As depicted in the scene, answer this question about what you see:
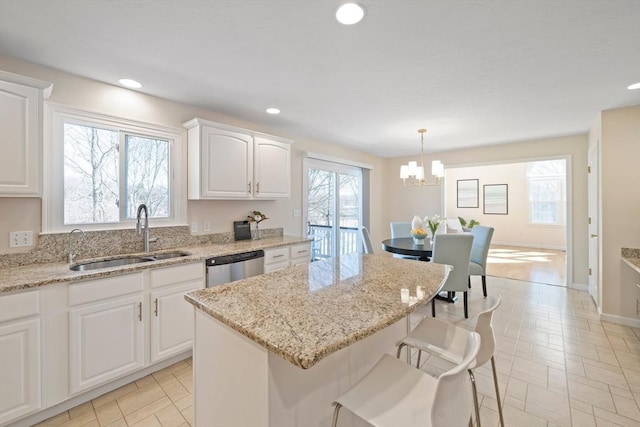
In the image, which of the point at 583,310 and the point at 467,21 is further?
the point at 583,310

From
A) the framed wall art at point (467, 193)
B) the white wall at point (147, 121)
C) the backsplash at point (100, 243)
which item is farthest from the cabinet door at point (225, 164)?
the framed wall art at point (467, 193)

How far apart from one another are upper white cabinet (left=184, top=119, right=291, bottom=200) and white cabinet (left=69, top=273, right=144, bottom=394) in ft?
3.72

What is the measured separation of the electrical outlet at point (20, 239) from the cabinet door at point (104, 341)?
0.74 meters

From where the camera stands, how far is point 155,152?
274 cm

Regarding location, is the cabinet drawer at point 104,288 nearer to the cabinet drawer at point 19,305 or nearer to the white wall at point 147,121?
the cabinet drawer at point 19,305

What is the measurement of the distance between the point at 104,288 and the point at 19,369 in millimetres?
549

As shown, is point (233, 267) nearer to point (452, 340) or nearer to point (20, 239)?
point (20, 239)

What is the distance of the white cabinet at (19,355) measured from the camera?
1.55 m

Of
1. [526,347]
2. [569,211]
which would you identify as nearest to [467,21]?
[526,347]

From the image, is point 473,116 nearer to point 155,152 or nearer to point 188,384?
point 155,152

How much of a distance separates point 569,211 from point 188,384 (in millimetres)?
5337

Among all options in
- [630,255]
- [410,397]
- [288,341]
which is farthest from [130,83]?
[630,255]

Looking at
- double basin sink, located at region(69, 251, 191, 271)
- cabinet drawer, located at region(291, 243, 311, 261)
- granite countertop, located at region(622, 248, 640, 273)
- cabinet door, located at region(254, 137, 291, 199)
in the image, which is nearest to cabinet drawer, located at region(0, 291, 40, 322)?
double basin sink, located at region(69, 251, 191, 271)

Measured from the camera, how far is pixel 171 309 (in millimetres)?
2229
